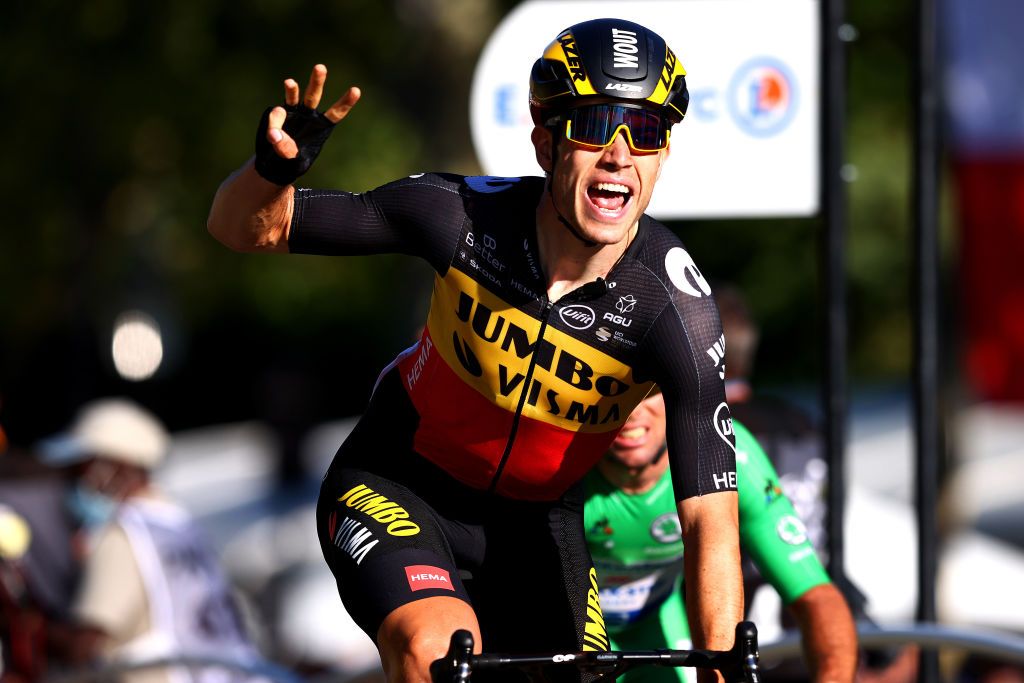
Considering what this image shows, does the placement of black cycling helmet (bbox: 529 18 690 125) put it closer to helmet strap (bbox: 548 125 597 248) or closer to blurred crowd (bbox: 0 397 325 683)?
helmet strap (bbox: 548 125 597 248)

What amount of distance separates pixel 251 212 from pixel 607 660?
135 centimetres

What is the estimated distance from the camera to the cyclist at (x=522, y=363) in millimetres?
4047

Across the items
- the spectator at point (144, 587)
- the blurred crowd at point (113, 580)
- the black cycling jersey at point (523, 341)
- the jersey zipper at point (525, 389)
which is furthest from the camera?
the spectator at point (144, 587)

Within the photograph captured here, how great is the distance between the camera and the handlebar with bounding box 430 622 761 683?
3.58 meters

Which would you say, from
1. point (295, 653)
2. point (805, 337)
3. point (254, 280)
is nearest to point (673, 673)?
point (295, 653)

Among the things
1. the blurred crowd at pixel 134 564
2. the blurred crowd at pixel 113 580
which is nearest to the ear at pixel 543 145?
the blurred crowd at pixel 134 564

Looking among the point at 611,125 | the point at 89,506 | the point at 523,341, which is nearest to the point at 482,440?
the point at 523,341

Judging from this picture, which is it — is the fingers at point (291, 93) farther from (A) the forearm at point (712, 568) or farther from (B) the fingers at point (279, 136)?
(A) the forearm at point (712, 568)

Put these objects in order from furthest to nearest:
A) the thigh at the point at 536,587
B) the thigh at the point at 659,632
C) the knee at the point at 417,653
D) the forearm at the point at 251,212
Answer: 1. the thigh at the point at 659,632
2. the thigh at the point at 536,587
3. the forearm at the point at 251,212
4. the knee at the point at 417,653

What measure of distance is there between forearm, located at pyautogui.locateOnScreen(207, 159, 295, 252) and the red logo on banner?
84cm

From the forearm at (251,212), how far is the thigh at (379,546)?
25.7 inches

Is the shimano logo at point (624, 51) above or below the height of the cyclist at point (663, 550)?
above

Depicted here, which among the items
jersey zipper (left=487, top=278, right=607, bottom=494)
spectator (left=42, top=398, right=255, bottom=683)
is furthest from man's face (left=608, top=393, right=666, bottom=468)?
spectator (left=42, top=398, right=255, bottom=683)

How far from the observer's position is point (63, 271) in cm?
1756
